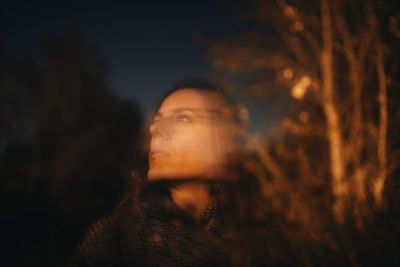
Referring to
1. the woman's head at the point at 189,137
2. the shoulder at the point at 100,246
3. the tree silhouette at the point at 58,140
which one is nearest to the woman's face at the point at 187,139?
the woman's head at the point at 189,137

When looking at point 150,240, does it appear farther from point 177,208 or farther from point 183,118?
point 183,118

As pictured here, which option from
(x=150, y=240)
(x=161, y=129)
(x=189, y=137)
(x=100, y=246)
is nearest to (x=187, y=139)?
(x=189, y=137)

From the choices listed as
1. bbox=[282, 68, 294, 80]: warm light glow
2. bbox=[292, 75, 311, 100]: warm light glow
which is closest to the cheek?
bbox=[292, 75, 311, 100]: warm light glow

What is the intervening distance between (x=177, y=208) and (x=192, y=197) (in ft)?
0.32

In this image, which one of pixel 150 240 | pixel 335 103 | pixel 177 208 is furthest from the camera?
pixel 335 103

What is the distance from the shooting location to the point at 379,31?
3648 mm

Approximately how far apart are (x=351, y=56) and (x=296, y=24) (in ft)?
3.12

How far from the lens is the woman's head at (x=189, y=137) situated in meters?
1.39

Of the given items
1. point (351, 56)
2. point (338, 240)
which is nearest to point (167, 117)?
point (338, 240)

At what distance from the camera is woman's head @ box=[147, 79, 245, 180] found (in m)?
1.39

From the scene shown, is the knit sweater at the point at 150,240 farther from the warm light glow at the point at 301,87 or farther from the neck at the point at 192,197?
the warm light glow at the point at 301,87

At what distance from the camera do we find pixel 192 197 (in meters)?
1.50

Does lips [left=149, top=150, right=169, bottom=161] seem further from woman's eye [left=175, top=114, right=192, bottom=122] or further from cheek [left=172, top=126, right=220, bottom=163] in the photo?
woman's eye [left=175, top=114, right=192, bottom=122]

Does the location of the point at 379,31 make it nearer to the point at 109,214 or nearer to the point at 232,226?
the point at 232,226
